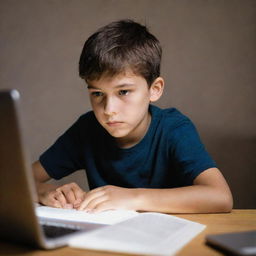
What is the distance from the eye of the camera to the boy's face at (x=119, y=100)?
1.11 metres

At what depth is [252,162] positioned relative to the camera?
6.54 ft

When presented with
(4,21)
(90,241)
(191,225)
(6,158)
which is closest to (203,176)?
(191,225)

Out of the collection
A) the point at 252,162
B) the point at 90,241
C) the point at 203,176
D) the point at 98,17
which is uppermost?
the point at 98,17

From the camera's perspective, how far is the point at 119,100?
113cm

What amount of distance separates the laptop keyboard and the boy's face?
0.52 meters

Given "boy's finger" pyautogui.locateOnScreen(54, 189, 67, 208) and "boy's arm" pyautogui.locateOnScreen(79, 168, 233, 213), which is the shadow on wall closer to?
"boy's arm" pyautogui.locateOnScreen(79, 168, 233, 213)

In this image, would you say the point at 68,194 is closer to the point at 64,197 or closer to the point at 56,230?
the point at 64,197

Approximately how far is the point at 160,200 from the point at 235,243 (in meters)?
0.37

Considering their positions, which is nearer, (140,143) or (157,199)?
→ (157,199)

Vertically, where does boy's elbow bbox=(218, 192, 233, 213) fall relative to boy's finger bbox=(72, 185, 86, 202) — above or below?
below

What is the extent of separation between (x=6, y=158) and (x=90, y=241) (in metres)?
0.19

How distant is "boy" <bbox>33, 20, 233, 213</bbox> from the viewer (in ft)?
3.02

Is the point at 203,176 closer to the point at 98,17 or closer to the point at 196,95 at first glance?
the point at 196,95

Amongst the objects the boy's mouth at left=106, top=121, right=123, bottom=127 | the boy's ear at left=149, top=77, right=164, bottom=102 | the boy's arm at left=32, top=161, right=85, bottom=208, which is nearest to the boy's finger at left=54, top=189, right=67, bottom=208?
the boy's arm at left=32, top=161, right=85, bottom=208
